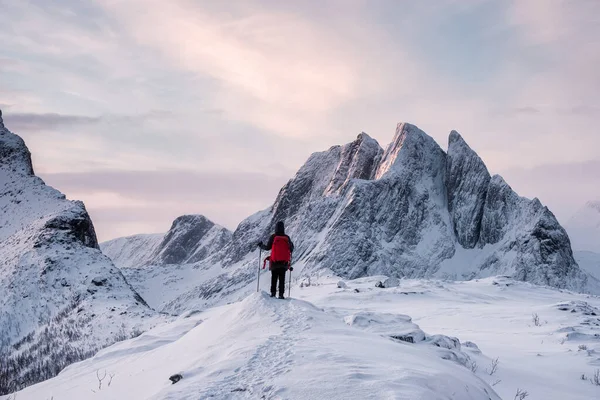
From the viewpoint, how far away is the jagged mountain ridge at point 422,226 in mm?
102625

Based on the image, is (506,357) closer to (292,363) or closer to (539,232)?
(292,363)

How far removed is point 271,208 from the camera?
169 m

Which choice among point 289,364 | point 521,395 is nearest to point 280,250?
point 521,395

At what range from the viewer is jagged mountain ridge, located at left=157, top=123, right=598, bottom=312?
102625 millimetres

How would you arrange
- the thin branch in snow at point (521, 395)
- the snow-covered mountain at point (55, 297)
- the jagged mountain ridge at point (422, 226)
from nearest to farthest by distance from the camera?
the thin branch in snow at point (521, 395) → the snow-covered mountain at point (55, 297) → the jagged mountain ridge at point (422, 226)

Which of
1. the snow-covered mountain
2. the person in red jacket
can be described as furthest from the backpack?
the snow-covered mountain

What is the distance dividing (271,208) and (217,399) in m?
163

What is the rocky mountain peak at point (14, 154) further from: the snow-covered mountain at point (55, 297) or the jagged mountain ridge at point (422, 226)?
the jagged mountain ridge at point (422, 226)

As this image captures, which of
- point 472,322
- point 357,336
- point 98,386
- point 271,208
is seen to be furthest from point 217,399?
point 271,208

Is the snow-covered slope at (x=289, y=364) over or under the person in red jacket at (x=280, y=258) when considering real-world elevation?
under

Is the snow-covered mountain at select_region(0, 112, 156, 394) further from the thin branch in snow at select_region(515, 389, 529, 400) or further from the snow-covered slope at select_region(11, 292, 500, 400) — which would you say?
the thin branch in snow at select_region(515, 389, 529, 400)

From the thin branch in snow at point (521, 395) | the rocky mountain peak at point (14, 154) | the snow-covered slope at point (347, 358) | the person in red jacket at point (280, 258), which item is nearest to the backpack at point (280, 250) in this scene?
the person in red jacket at point (280, 258)

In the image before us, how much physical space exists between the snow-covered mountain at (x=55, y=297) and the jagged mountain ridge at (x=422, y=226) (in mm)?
49474

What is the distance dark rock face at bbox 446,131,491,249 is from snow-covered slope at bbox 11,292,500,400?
107696mm
